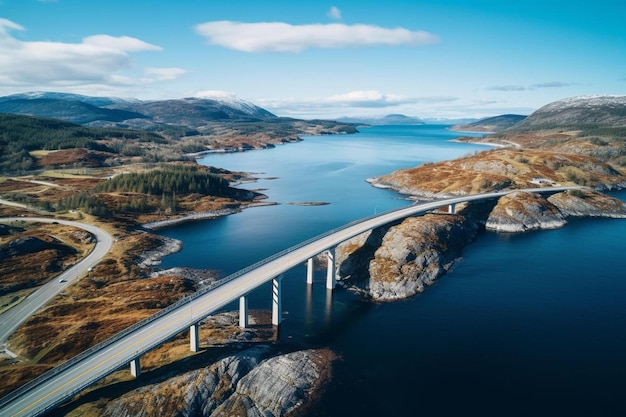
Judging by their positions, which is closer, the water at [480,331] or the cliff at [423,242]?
the water at [480,331]

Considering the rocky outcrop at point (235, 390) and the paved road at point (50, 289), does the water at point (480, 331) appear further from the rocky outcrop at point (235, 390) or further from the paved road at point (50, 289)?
the paved road at point (50, 289)

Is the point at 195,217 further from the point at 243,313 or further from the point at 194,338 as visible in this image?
the point at 194,338

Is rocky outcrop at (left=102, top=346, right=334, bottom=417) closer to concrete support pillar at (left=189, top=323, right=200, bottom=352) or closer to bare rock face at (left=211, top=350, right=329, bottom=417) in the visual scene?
bare rock face at (left=211, top=350, right=329, bottom=417)

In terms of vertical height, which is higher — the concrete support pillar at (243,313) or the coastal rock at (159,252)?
the concrete support pillar at (243,313)

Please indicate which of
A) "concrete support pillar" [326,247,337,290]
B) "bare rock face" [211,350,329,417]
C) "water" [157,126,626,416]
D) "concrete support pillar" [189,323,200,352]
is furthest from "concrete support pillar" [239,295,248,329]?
"concrete support pillar" [326,247,337,290]

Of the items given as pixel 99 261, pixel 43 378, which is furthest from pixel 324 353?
pixel 99 261

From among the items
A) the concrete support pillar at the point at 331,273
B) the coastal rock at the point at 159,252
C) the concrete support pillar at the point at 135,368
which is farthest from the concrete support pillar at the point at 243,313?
the coastal rock at the point at 159,252
